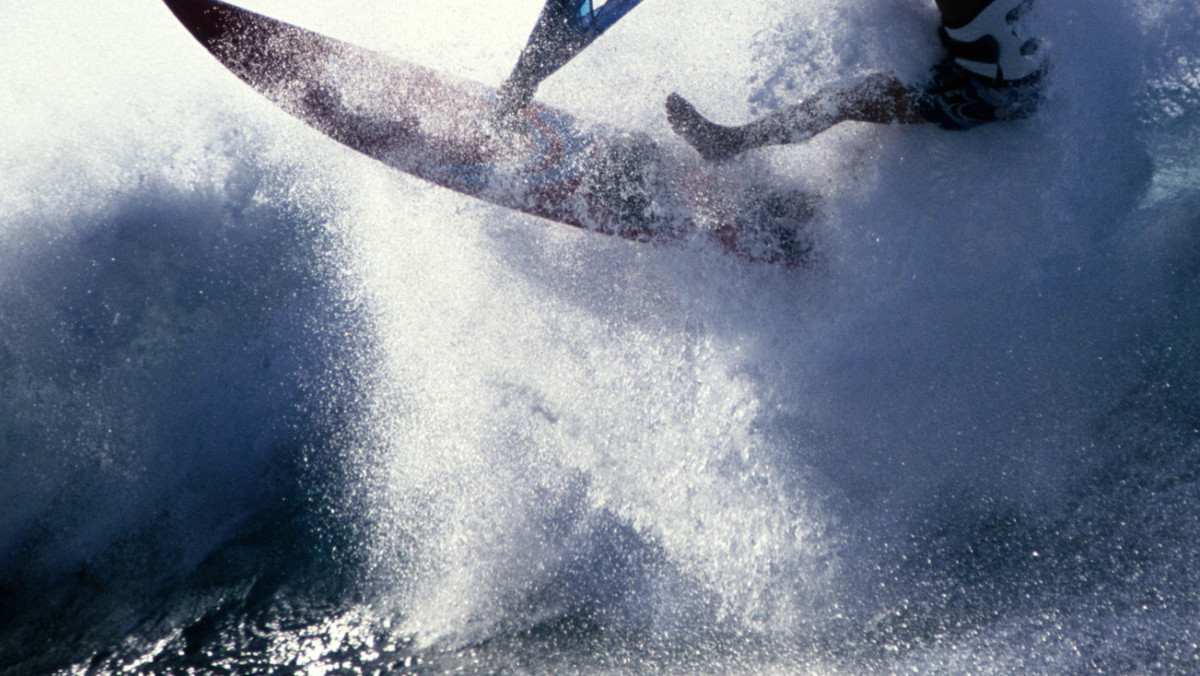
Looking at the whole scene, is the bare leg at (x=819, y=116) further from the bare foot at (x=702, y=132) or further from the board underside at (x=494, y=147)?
the board underside at (x=494, y=147)

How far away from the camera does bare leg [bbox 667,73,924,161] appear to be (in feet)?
7.63

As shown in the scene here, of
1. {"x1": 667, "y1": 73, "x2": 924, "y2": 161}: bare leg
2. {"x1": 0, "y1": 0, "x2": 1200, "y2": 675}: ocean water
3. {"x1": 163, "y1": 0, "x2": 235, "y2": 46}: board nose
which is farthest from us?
{"x1": 163, "y1": 0, "x2": 235, "y2": 46}: board nose

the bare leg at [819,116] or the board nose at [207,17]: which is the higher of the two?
the board nose at [207,17]

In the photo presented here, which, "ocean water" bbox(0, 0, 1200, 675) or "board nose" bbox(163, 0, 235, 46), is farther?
"board nose" bbox(163, 0, 235, 46)

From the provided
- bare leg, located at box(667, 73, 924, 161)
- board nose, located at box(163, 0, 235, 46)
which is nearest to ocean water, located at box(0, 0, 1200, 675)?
bare leg, located at box(667, 73, 924, 161)

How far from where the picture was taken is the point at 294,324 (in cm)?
241

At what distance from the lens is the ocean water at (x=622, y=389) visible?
2.15 m

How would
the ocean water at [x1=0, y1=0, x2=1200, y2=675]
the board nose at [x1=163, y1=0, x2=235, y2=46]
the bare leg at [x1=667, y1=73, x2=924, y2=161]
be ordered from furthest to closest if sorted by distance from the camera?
the board nose at [x1=163, y1=0, x2=235, y2=46], the bare leg at [x1=667, y1=73, x2=924, y2=161], the ocean water at [x1=0, y1=0, x2=1200, y2=675]

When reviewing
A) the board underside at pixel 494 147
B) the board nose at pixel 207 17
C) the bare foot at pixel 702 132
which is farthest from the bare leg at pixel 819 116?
the board nose at pixel 207 17

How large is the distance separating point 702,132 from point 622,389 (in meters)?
1.04

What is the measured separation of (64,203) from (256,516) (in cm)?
146

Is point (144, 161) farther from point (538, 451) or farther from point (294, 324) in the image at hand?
point (538, 451)

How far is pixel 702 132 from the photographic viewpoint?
2.37 metres

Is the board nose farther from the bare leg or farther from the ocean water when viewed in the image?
the bare leg
